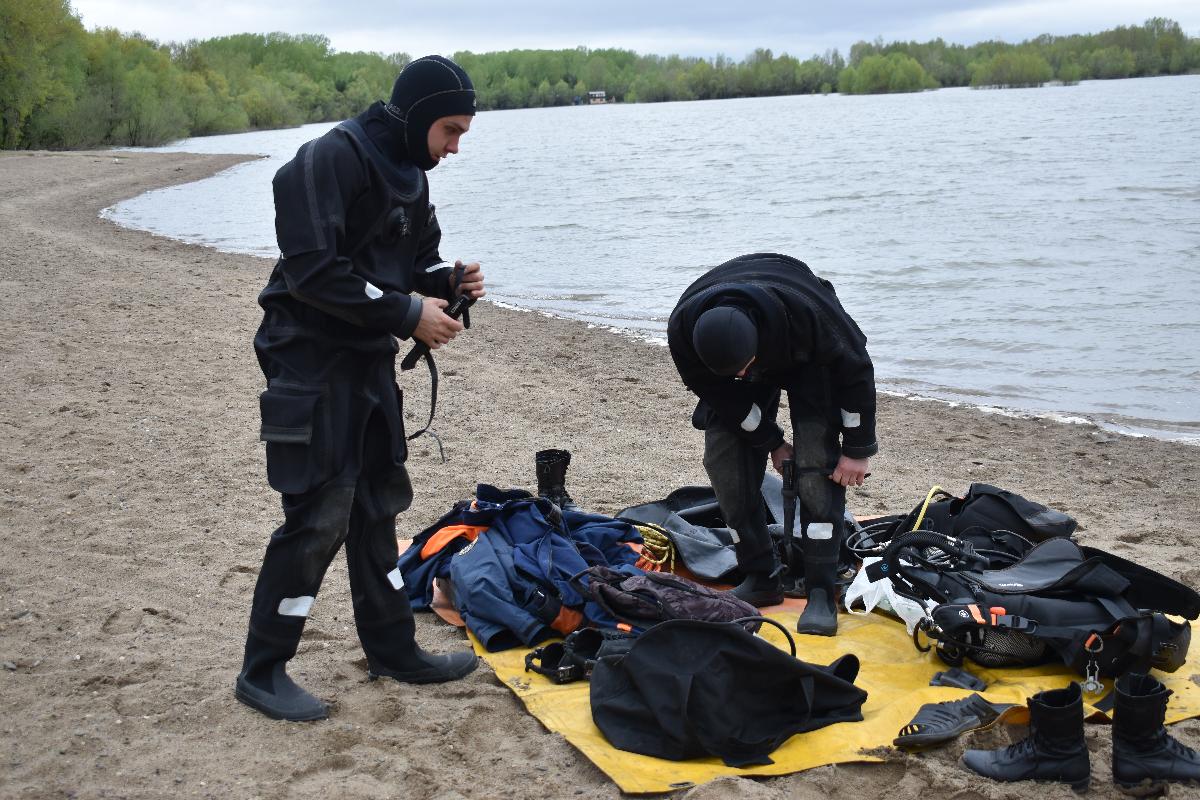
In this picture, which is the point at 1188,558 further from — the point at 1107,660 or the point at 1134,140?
the point at 1134,140

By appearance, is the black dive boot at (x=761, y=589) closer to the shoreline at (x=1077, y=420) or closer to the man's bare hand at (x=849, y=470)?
the man's bare hand at (x=849, y=470)

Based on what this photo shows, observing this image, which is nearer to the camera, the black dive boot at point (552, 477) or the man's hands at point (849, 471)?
the man's hands at point (849, 471)

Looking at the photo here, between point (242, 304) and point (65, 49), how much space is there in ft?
163

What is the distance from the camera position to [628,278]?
17.5m

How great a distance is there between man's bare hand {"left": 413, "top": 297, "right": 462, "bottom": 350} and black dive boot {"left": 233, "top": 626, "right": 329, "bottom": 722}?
1085mm

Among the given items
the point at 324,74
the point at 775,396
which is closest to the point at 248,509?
the point at 775,396

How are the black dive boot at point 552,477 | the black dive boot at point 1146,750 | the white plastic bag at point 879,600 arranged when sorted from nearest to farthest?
1. the black dive boot at point 1146,750
2. the white plastic bag at point 879,600
3. the black dive boot at point 552,477

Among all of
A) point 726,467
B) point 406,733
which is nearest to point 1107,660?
point 726,467

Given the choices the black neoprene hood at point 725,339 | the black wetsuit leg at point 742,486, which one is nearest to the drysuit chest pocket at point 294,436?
the black neoprene hood at point 725,339

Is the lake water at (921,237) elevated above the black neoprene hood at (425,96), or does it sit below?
below

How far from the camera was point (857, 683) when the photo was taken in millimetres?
4109

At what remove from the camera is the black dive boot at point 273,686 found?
367 cm

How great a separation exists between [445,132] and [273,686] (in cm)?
193

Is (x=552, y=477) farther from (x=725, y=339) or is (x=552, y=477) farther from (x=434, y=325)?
(x=434, y=325)
